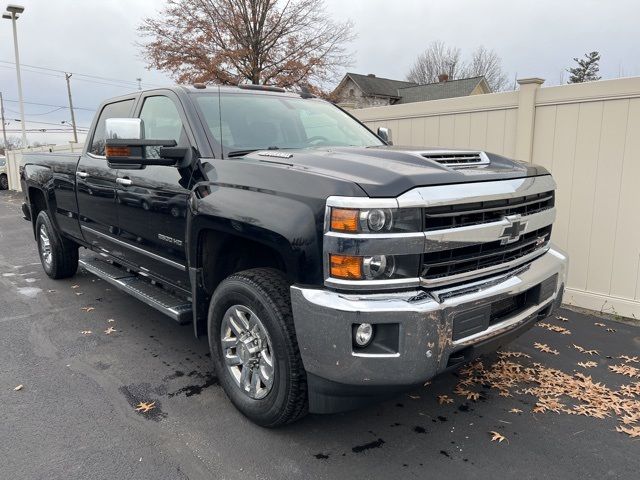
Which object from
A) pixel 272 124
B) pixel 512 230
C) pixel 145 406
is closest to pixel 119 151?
pixel 272 124

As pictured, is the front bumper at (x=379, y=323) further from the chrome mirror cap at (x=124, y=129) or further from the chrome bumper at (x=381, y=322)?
the chrome mirror cap at (x=124, y=129)

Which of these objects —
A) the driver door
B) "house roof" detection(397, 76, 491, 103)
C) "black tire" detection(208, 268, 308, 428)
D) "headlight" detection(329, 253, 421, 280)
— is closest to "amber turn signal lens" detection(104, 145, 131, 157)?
the driver door

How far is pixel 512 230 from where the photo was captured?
2822 mm

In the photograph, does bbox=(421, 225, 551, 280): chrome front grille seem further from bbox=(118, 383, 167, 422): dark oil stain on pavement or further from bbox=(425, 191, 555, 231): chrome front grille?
bbox=(118, 383, 167, 422): dark oil stain on pavement

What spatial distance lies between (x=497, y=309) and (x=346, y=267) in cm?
97

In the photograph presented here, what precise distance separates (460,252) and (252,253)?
→ 1.34 metres

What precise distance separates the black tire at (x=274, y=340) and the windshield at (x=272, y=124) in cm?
101

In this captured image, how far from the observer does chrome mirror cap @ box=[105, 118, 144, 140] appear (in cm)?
329

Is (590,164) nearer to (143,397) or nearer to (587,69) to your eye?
(143,397)

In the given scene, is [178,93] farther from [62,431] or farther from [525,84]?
[525,84]

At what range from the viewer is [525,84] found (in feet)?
17.9

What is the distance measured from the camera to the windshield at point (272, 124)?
3.59 m

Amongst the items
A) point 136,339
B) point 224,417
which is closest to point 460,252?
point 224,417

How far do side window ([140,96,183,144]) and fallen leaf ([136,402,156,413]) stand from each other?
183cm
